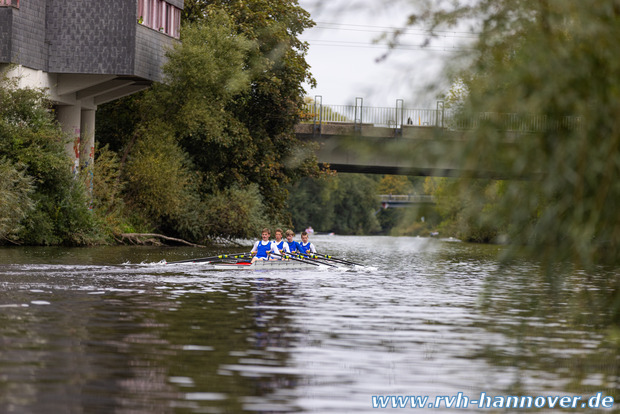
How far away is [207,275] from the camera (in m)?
25.3

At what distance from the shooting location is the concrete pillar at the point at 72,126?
40.1 meters

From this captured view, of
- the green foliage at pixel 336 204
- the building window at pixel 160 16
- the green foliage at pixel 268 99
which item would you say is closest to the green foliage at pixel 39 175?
the building window at pixel 160 16

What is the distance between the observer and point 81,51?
133 ft

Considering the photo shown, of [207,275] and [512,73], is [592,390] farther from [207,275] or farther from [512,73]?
[207,275]

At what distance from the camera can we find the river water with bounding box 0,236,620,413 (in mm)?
8531

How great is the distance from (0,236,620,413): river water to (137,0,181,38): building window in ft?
74.2

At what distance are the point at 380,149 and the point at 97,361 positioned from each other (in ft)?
14.5

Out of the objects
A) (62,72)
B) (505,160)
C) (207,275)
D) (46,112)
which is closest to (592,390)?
(505,160)

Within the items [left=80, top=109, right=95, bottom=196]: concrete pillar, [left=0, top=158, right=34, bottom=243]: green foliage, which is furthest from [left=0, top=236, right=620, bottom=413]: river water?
[left=80, top=109, right=95, bottom=196]: concrete pillar

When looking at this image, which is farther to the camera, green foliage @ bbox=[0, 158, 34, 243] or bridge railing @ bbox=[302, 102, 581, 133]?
green foliage @ bbox=[0, 158, 34, 243]

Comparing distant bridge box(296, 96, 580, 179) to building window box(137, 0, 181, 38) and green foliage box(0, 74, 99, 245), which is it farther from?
building window box(137, 0, 181, 38)

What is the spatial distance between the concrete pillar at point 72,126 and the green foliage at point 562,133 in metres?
33.8

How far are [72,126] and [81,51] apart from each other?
3424 mm

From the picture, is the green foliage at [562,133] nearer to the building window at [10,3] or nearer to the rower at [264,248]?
the rower at [264,248]
